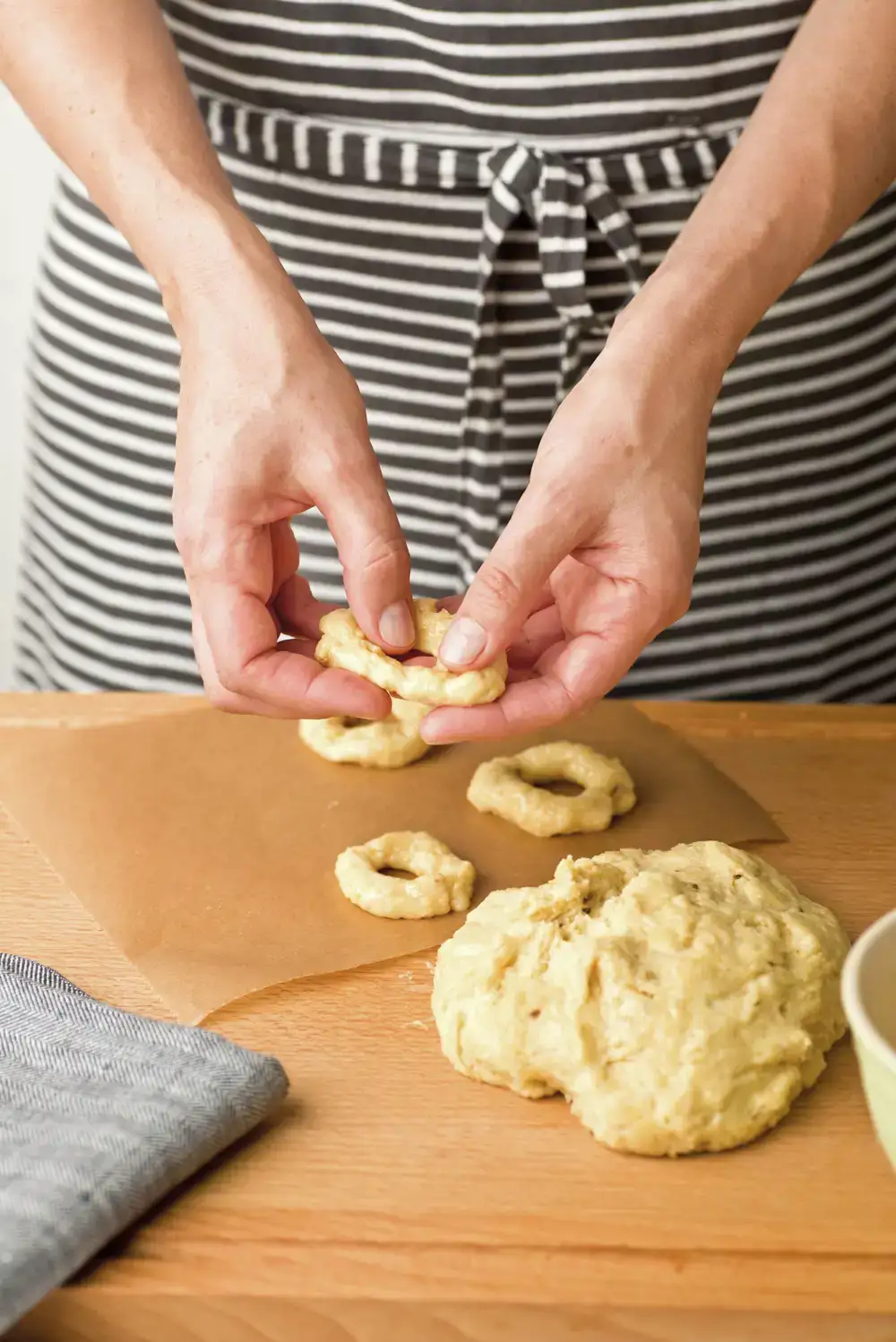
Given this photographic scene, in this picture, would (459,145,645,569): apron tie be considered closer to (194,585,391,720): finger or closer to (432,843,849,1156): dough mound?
(194,585,391,720): finger

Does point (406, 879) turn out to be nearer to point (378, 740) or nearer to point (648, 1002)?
point (378, 740)

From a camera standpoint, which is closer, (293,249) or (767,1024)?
(767,1024)

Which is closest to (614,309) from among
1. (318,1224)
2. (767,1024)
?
(767,1024)

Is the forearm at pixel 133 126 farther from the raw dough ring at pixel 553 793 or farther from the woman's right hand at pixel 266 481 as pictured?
the raw dough ring at pixel 553 793

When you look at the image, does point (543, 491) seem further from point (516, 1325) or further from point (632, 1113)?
point (516, 1325)

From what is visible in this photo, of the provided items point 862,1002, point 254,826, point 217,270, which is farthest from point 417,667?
point 862,1002

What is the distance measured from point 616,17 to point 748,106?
0.60 ft

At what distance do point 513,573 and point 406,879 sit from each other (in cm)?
37

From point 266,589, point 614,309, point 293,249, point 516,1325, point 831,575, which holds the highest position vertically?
point 293,249

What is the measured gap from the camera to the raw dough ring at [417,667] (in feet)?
4.21

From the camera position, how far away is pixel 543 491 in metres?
1.20

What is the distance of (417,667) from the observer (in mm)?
1323

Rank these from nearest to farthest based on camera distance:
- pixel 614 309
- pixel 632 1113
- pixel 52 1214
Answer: pixel 52 1214 < pixel 632 1113 < pixel 614 309

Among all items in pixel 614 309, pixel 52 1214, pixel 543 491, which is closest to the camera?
pixel 52 1214
